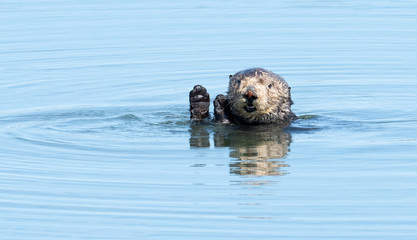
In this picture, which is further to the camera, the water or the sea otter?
the sea otter

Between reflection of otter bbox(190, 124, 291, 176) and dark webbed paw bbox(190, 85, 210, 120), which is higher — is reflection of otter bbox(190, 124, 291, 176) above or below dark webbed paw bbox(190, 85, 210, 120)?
below

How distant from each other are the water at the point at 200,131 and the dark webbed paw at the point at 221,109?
109mm

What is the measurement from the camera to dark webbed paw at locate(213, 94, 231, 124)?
28.7 ft

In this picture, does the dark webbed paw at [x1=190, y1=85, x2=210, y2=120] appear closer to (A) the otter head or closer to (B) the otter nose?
(A) the otter head

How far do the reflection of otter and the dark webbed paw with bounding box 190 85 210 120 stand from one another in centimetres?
12

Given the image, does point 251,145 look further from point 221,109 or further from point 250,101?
point 221,109

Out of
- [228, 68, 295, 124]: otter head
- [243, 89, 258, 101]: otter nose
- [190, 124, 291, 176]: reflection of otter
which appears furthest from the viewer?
[228, 68, 295, 124]: otter head

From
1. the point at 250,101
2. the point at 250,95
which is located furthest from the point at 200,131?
the point at 250,95

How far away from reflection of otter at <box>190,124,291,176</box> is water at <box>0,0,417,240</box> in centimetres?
2

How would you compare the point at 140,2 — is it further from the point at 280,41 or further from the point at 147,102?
the point at 147,102

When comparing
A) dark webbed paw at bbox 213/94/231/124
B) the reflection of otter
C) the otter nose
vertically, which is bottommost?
the reflection of otter

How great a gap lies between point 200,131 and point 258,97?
821 millimetres

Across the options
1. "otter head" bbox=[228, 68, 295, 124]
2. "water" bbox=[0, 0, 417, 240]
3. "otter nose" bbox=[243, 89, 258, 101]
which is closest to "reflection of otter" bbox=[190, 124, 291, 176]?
"water" bbox=[0, 0, 417, 240]

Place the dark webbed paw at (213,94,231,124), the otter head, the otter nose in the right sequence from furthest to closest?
the dark webbed paw at (213,94,231,124), the otter head, the otter nose
